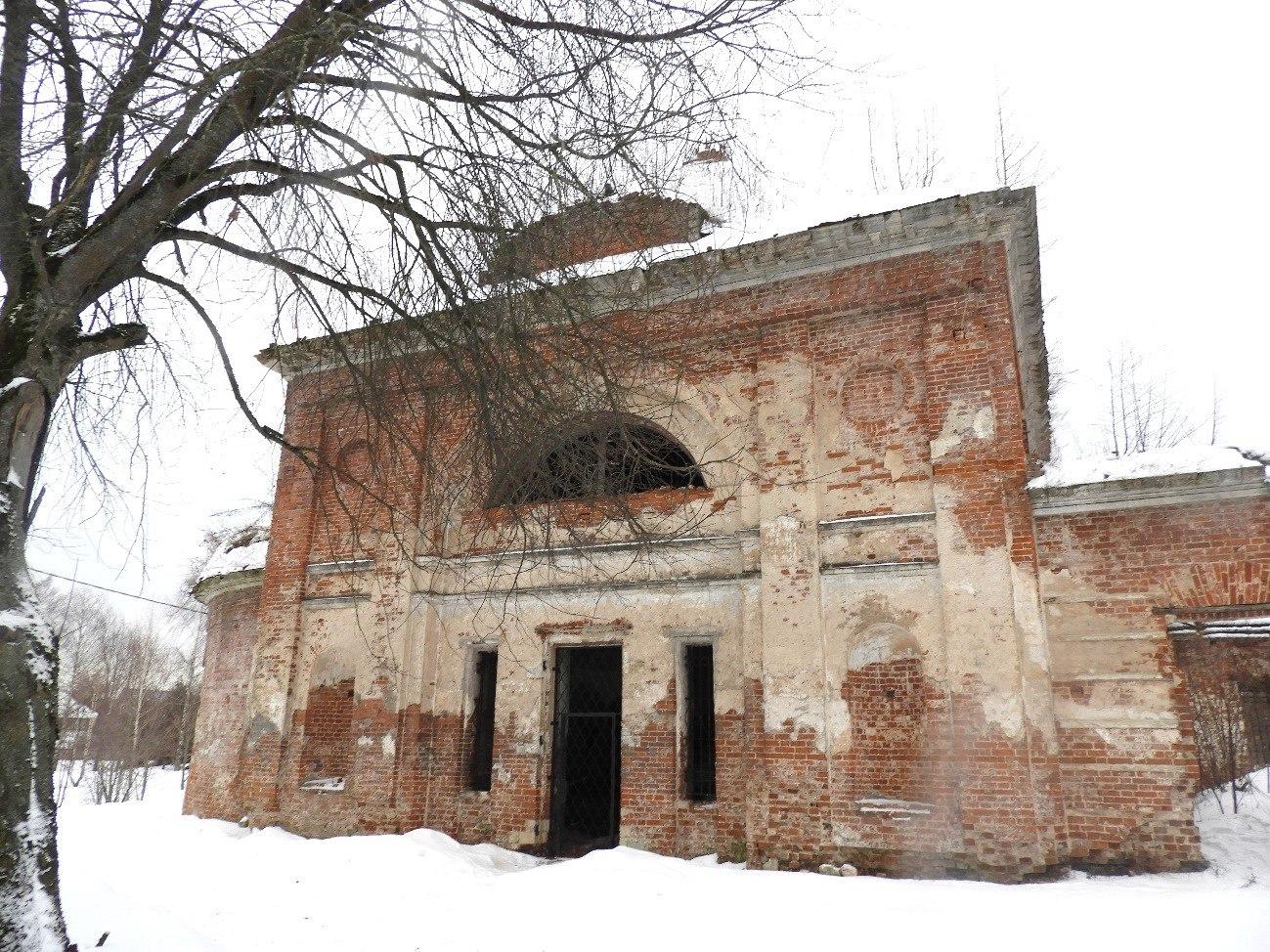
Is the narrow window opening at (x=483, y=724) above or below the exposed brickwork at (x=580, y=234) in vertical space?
below

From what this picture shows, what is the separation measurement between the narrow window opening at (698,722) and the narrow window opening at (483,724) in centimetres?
255

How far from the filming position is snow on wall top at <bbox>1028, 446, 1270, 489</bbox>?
770 cm

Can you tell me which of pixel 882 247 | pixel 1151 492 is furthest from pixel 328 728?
pixel 1151 492

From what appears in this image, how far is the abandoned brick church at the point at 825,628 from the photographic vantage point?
25.3 feet

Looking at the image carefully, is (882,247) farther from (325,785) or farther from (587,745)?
(325,785)

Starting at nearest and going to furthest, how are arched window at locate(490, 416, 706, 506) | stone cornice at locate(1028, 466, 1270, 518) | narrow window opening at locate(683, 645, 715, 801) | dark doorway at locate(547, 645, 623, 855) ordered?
1. arched window at locate(490, 416, 706, 506)
2. stone cornice at locate(1028, 466, 1270, 518)
3. narrow window opening at locate(683, 645, 715, 801)
4. dark doorway at locate(547, 645, 623, 855)

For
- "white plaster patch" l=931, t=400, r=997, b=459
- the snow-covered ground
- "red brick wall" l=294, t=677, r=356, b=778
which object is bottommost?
the snow-covered ground

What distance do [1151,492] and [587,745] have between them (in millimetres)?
6641

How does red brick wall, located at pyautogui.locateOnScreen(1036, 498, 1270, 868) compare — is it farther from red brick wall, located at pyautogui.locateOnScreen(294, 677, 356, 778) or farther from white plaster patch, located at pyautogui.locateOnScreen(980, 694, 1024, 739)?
red brick wall, located at pyautogui.locateOnScreen(294, 677, 356, 778)

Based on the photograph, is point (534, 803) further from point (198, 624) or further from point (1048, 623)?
point (198, 624)

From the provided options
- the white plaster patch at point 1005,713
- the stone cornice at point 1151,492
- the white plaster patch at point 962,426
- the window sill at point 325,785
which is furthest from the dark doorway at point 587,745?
the stone cornice at point 1151,492

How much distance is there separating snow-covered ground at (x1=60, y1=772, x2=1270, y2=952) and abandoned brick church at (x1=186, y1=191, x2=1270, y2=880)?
878 mm

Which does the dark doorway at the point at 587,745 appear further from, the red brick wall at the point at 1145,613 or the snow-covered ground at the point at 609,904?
the red brick wall at the point at 1145,613

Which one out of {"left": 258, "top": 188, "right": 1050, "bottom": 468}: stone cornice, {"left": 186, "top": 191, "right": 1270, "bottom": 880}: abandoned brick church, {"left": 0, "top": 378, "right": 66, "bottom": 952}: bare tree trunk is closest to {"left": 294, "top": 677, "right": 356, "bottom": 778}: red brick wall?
{"left": 186, "top": 191, "right": 1270, "bottom": 880}: abandoned brick church
